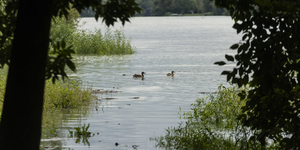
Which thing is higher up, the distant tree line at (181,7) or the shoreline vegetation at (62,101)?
the distant tree line at (181,7)

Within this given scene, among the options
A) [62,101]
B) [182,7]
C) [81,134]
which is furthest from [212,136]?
[182,7]

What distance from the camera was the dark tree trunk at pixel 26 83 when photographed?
4.46 m

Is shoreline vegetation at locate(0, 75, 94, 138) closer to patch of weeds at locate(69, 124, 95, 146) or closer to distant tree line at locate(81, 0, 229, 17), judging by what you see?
patch of weeds at locate(69, 124, 95, 146)

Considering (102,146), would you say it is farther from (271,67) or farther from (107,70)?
(107,70)

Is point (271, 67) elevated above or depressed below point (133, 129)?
above

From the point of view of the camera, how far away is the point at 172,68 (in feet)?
97.7

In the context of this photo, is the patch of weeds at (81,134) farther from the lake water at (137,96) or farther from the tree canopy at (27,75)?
the tree canopy at (27,75)

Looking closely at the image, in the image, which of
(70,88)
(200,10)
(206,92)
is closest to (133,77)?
(206,92)

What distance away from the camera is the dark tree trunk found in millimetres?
4457

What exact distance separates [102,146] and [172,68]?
21133 millimetres

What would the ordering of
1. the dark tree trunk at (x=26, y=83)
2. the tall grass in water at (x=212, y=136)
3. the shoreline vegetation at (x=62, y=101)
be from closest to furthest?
the dark tree trunk at (x=26, y=83)
the tall grass in water at (x=212, y=136)
the shoreline vegetation at (x=62, y=101)

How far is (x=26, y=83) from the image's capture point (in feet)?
14.7

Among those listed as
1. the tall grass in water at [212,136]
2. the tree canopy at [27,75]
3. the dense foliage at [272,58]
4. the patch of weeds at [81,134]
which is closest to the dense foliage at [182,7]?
the tall grass in water at [212,136]

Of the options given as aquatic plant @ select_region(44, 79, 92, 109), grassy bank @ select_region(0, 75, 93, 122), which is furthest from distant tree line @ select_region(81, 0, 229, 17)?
aquatic plant @ select_region(44, 79, 92, 109)
